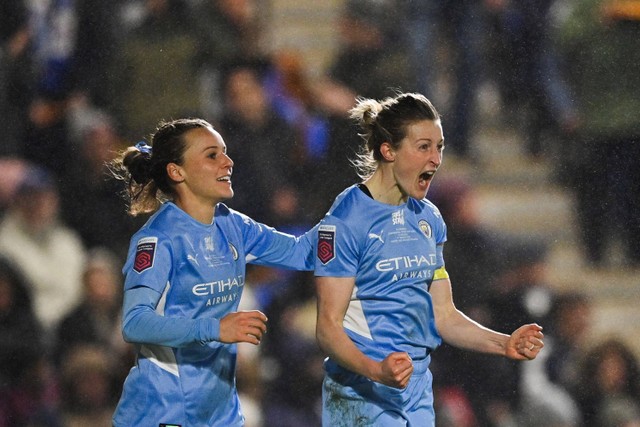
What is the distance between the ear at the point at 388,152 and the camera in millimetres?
2719

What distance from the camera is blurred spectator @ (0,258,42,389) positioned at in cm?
420

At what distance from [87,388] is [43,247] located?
1.92 feet

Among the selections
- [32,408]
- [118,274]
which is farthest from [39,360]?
[118,274]

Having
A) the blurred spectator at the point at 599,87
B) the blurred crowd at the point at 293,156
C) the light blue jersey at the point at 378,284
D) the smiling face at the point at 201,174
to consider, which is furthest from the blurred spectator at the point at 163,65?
the light blue jersey at the point at 378,284

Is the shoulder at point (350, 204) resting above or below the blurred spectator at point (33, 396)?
above

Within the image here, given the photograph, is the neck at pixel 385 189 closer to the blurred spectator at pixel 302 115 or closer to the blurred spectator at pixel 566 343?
the blurred spectator at pixel 302 115

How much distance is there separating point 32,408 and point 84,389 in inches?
8.4

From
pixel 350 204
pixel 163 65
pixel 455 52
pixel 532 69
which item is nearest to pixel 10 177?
pixel 163 65

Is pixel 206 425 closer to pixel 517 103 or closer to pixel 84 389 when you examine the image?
pixel 84 389

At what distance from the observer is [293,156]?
14.2 feet

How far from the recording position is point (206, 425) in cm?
260

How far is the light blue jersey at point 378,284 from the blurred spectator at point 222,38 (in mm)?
1717

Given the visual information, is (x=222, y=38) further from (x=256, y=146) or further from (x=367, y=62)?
(x=367, y=62)

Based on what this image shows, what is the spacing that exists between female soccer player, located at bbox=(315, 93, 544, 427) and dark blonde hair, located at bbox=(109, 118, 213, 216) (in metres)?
0.41
